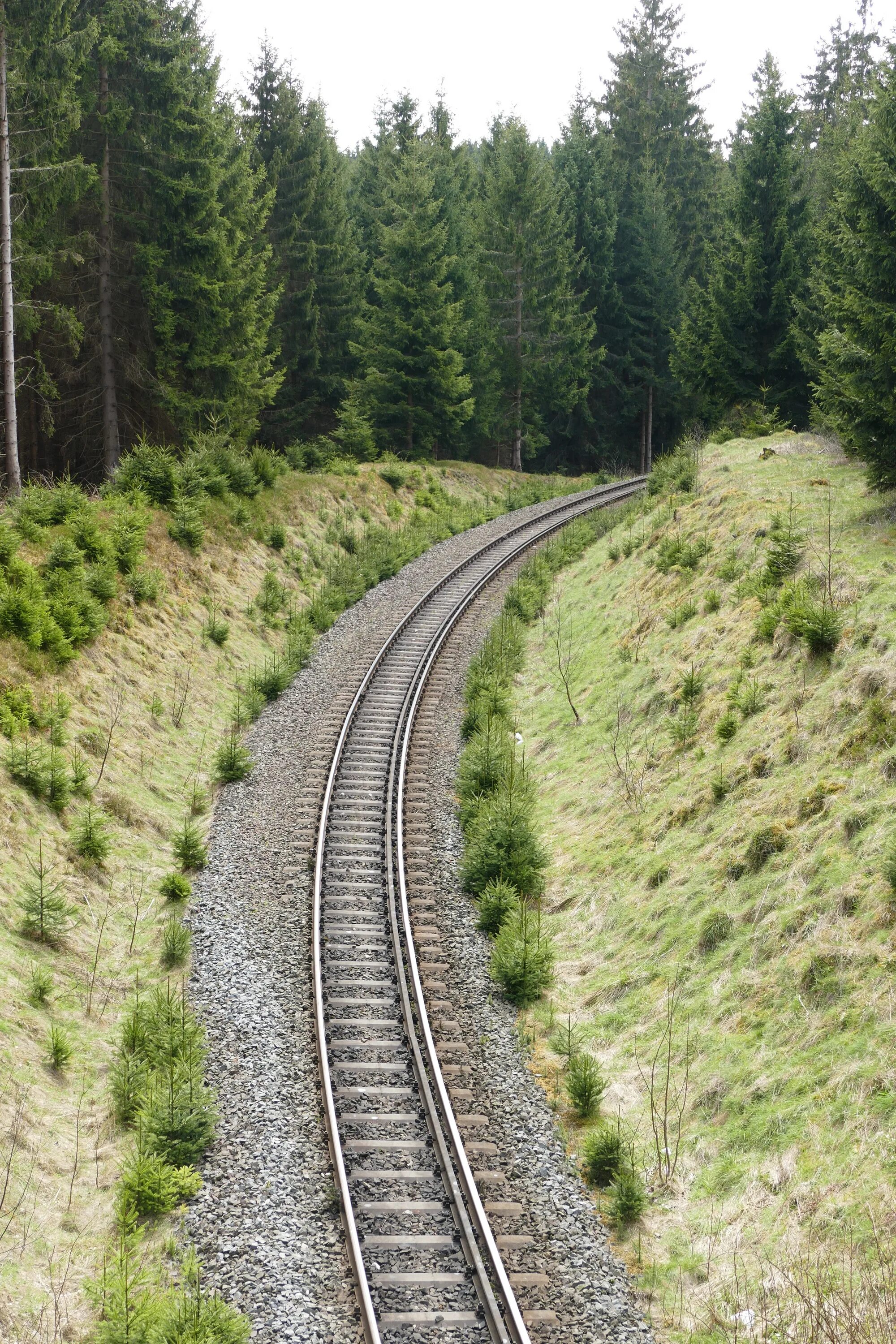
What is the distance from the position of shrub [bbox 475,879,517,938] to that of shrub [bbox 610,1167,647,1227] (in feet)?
15.8

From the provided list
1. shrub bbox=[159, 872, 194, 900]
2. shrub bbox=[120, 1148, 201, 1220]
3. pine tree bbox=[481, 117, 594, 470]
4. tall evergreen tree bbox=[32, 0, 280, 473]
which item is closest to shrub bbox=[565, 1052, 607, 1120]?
shrub bbox=[120, 1148, 201, 1220]

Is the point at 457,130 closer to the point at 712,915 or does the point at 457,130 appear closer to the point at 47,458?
the point at 47,458

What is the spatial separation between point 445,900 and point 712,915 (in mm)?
4277

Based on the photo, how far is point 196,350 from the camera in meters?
30.3

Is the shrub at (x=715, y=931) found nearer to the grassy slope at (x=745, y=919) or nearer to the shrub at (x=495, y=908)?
the grassy slope at (x=745, y=919)

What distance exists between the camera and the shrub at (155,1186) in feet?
29.0

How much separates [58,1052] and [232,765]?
820cm

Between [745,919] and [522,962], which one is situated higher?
[745,919]

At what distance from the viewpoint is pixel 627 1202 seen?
9.16m

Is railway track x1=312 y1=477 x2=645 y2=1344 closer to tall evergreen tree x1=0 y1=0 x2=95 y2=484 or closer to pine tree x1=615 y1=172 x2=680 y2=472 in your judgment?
tall evergreen tree x1=0 y1=0 x2=95 y2=484

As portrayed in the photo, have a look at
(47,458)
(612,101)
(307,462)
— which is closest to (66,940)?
(47,458)

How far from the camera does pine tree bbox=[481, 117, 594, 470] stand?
49.3m

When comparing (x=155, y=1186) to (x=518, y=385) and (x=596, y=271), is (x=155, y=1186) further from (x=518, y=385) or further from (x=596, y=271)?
(x=596, y=271)

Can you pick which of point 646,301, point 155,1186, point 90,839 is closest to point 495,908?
point 90,839
